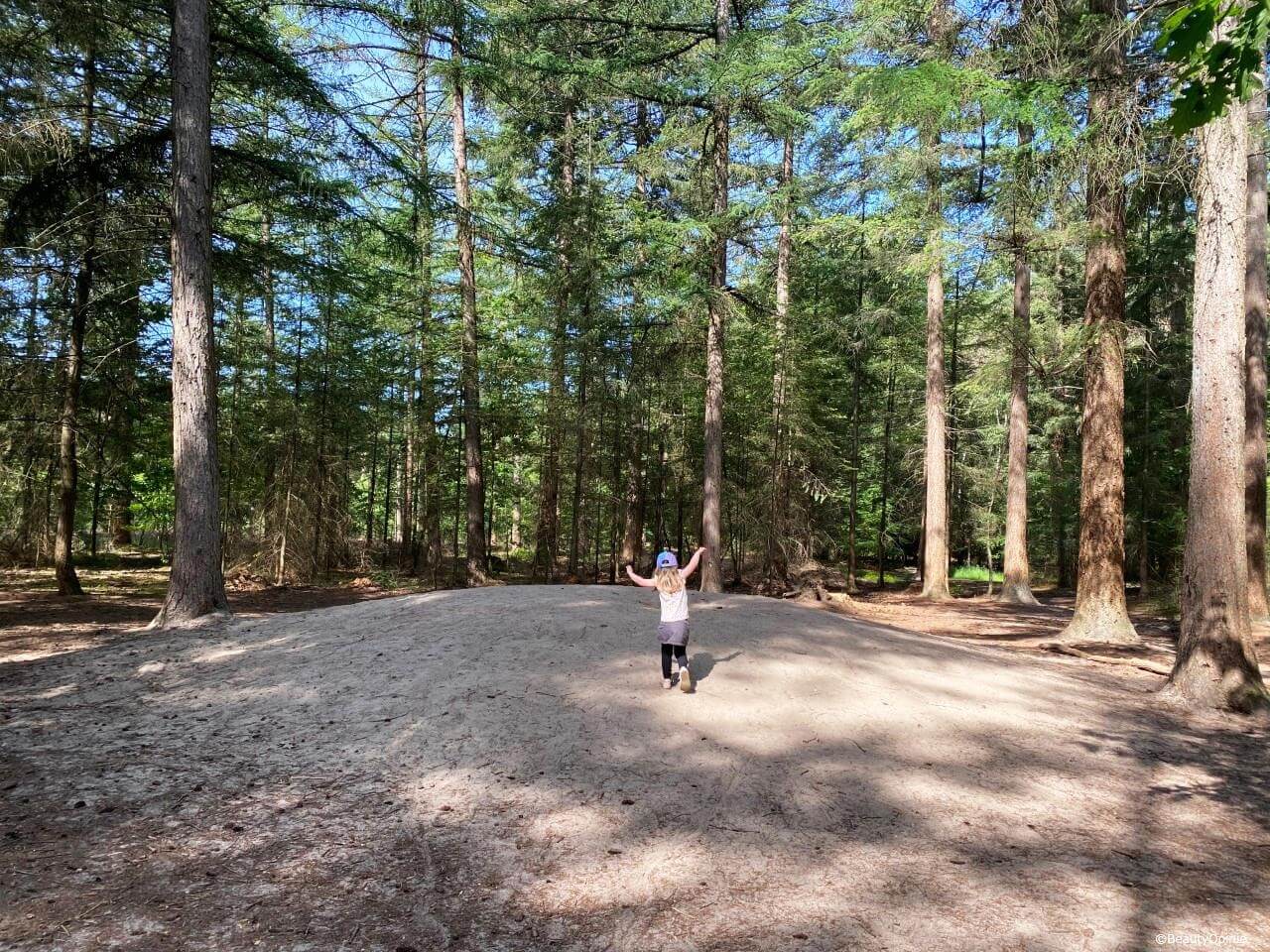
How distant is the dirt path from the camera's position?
3121 millimetres

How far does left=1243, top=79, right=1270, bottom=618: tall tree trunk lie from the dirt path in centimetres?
829

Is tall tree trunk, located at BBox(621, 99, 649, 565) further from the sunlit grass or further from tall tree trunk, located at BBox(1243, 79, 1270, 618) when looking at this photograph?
the sunlit grass

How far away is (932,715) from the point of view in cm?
614

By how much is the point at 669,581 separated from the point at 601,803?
2.35 metres

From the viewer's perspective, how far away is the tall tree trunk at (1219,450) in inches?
272

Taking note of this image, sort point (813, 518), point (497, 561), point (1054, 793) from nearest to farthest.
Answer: point (1054, 793) < point (813, 518) < point (497, 561)

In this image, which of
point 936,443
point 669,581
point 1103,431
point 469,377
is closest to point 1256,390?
point 1103,431

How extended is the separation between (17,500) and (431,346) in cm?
976

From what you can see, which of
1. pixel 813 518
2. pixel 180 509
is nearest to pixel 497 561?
pixel 813 518

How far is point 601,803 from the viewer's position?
4.36 m

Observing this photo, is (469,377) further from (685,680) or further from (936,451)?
(936,451)

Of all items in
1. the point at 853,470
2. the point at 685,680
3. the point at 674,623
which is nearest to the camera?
the point at 685,680

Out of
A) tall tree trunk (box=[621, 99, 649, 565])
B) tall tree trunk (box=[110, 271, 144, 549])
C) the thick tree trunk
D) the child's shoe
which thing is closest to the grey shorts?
the child's shoe

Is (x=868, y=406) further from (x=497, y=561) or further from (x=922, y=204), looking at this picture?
(x=497, y=561)
